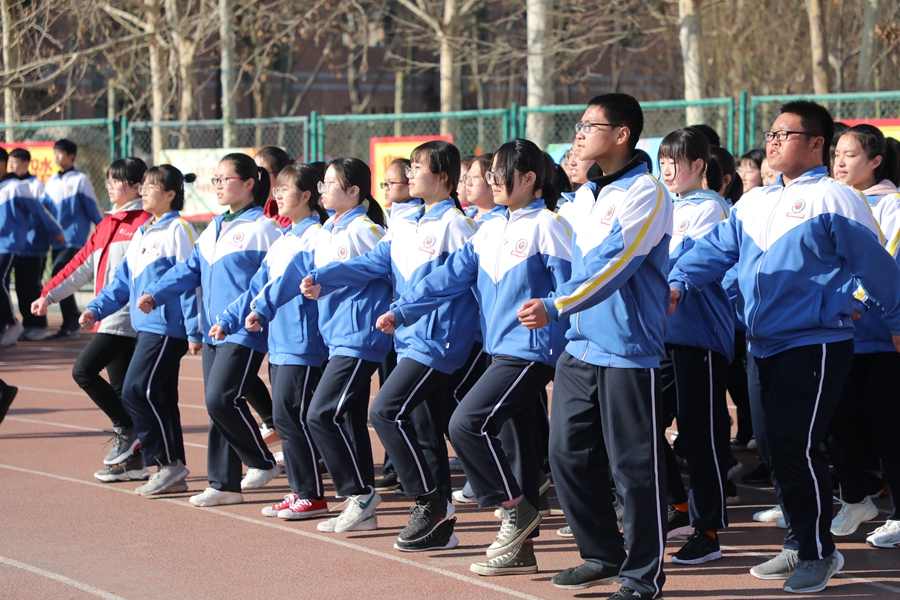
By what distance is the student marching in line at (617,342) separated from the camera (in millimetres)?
4340

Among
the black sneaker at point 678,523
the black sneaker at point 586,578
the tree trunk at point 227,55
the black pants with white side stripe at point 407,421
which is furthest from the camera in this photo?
the tree trunk at point 227,55

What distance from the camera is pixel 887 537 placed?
5426 mm

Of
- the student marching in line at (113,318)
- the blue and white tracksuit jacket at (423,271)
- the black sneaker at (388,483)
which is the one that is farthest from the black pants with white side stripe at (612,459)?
the student marching in line at (113,318)

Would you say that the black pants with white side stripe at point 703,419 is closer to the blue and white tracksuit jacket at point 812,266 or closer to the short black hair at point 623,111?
the blue and white tracksuit jacket at point 812,266

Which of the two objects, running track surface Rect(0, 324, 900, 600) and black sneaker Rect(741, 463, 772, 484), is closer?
running track surface Rect(0, 324, 900, 600)

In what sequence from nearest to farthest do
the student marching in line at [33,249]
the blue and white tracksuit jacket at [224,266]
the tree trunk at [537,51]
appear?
the blue and white tracksuit jacket at [224,266] → the student marching in line at [33,249] → the tree trunk at [537,51]

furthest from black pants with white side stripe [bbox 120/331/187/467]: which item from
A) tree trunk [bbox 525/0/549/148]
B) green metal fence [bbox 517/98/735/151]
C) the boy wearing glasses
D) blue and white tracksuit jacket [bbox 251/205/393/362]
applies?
tree trunk [bbox 525/0/549/148]

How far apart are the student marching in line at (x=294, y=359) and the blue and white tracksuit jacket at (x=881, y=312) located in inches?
110

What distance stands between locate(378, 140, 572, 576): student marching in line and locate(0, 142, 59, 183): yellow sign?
482 inches

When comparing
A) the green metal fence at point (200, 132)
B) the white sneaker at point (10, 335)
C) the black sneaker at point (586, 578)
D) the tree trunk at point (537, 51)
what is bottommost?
the black sneaker at point (586, 578)

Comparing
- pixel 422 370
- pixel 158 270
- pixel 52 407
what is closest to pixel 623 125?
pixel 422 370

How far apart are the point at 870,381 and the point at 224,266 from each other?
3522 millimetres

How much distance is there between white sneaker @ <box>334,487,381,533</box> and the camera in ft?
19.1

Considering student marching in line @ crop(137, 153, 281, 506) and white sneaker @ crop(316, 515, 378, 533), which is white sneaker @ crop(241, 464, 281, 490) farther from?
white sneaker @ crop(316, 515, 378, 533)
